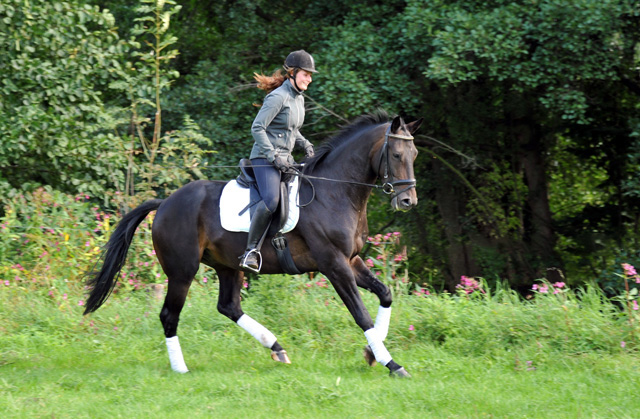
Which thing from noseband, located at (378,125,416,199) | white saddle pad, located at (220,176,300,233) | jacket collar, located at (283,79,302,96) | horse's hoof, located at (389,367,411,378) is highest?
jacket collar, located at (283,79,302,96)

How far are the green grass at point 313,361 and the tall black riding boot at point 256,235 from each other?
996 mm

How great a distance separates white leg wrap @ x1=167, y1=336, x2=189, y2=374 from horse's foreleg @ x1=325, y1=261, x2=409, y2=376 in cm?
162

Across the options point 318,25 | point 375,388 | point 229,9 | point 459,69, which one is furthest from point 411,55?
point 375,388

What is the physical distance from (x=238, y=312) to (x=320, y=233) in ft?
4.13

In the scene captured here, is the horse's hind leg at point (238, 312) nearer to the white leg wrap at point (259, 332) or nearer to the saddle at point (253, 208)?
the white leg wrap at point (259, 332)

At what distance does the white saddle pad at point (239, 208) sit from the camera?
6.39m

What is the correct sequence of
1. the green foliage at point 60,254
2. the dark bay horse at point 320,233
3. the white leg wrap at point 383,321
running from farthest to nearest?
the green foliage at point 60,254 < the white leg wrap at point 383,321 < the dark bay horse at point 320,233

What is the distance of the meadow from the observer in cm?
553

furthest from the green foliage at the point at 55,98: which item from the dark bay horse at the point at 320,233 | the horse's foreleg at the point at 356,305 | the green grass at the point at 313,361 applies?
the horse's foreleg at the point at 356,305

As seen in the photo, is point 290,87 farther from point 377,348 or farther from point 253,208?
point 377,348

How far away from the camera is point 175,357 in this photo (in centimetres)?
659

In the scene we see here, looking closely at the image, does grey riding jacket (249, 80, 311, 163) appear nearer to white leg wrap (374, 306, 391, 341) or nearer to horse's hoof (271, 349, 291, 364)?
white leg wrap (374, 306, 391, 341)

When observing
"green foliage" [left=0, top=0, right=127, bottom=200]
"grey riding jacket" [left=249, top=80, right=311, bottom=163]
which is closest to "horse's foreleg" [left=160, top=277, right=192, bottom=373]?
"grey riding jacket" [left=249, top=80, right=311, bottom=163]

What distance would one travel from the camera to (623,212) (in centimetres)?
1367
